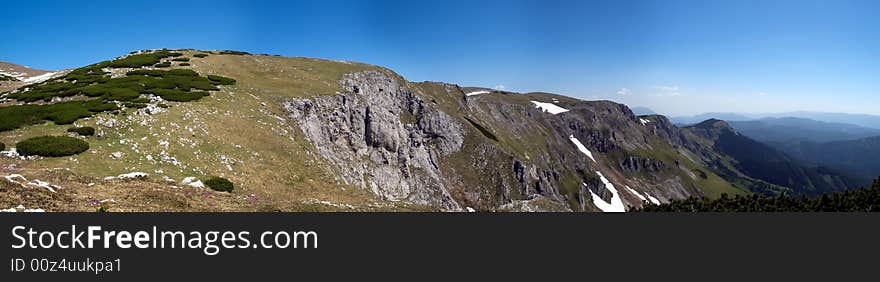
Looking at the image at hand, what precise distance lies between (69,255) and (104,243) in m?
0.77

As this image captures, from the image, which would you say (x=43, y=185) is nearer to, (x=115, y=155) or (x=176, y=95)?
(x=115, y=155)

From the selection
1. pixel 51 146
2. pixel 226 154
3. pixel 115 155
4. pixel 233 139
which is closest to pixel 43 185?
pixel 115 155

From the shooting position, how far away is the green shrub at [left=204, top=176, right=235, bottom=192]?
23578 millimetres

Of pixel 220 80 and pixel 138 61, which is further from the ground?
pixel 138 61

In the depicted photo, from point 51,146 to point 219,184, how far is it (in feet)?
31.1

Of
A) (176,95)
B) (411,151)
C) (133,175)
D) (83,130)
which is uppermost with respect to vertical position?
(176,95)

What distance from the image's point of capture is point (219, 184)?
24000 millimetres

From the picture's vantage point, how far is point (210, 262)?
1091 centimetres

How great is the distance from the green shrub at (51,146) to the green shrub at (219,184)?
760cm

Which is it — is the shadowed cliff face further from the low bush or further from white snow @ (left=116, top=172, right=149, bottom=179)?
the low bush

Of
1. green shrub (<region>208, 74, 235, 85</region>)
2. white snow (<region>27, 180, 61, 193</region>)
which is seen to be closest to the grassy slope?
white snow (<region>27, 180, 61, 193</region>)

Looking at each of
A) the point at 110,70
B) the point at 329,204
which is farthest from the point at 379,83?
the point at 329,204

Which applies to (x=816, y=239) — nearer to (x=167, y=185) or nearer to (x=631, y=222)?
(x=631, y=222)

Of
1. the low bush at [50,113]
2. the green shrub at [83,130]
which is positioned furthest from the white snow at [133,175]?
the low bush at [50,113]
